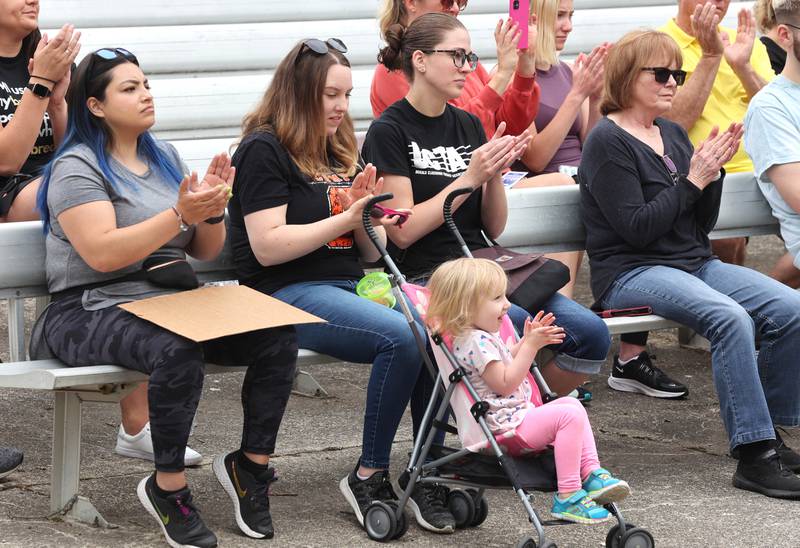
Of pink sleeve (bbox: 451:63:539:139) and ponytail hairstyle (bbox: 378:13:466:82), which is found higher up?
ponytail hairstyle (bbox: 378:13:466:82)

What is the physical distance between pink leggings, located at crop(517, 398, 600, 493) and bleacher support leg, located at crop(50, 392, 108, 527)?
1324mm

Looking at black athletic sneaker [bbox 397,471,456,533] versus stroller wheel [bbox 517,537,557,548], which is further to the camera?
black athletic sneaker [bbox 397,471,456,533]

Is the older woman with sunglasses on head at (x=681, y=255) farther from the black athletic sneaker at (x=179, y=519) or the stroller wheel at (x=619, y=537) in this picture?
the black athletic sneaker at (x=179, y=519)

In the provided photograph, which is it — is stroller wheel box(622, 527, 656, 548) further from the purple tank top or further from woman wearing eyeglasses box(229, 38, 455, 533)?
the purple tank top

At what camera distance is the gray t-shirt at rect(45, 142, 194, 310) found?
4.21m

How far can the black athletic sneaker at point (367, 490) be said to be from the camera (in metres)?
4.36

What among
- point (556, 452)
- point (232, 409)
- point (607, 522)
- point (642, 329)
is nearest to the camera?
point (556, 452)

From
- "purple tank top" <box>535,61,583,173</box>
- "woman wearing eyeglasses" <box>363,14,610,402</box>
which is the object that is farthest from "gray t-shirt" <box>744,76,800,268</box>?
"woman wearing eyeglasses" <box>363,14,610,402</box>

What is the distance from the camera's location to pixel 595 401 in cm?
588

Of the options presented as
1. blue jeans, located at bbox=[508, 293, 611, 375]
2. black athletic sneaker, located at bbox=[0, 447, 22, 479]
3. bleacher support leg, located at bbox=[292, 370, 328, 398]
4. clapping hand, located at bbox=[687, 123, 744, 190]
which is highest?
clapping hand, located at bbox=[687, 123, 744, 190]

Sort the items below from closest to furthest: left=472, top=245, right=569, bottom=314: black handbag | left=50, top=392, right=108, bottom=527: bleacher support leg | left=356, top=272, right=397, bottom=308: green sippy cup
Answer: left=50, top=392, right=108, bottom=527: bleacher support leg
left=356, top=272, right=397, bottom=308: green sippy cup
left=472, top=245, right=569, bottom=314: black handbag

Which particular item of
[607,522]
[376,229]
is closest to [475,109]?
[376,229]

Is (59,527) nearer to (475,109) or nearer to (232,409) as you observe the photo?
(232,409)

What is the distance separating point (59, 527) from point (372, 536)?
37.0 inches
